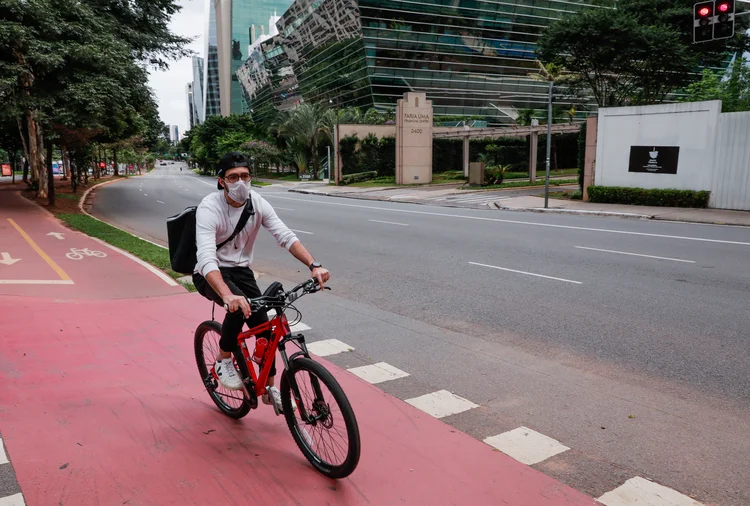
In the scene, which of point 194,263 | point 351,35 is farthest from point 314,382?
point 351,35

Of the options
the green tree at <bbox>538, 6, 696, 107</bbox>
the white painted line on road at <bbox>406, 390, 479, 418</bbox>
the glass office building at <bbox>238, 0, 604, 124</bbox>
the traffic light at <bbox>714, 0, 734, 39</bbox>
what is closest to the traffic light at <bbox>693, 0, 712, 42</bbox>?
the traffic light at <bbox>714, 0, 734, 39</bbox>

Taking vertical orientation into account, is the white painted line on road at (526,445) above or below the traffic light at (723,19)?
below

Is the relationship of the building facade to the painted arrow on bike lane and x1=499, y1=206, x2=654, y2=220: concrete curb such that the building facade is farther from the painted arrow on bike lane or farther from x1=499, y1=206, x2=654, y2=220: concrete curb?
the painted arrow on bike lane

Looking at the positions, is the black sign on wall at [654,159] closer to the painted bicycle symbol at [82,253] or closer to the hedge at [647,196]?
the hedge at [647,196]

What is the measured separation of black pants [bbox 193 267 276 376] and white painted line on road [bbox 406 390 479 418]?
128 cm

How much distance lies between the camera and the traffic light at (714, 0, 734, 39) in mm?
13296

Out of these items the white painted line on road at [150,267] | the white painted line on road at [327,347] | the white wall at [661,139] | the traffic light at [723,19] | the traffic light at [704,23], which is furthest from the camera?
the white wall at [661,139]

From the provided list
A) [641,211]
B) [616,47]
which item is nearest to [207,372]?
[641,211]

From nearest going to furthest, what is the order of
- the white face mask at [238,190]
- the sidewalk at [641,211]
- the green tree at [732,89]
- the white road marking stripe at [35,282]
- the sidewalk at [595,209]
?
the white face mask at [238,190], the white road marking stripe at [35,282], the sidewalk at [641,211], the sidewalk at [595,209], the green tree at [732,89]

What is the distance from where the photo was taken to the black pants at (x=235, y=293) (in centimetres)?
391

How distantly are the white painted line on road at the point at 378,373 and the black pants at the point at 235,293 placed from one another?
1.41 meters

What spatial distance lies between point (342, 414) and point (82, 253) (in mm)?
10565

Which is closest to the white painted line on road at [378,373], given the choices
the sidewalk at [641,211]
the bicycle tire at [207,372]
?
the bicycle tire at [207,372]

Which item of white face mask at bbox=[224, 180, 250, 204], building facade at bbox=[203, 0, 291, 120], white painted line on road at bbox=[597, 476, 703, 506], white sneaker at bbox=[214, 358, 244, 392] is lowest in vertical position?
white painted line on road at bbox=[597, 476, 703, 506]
